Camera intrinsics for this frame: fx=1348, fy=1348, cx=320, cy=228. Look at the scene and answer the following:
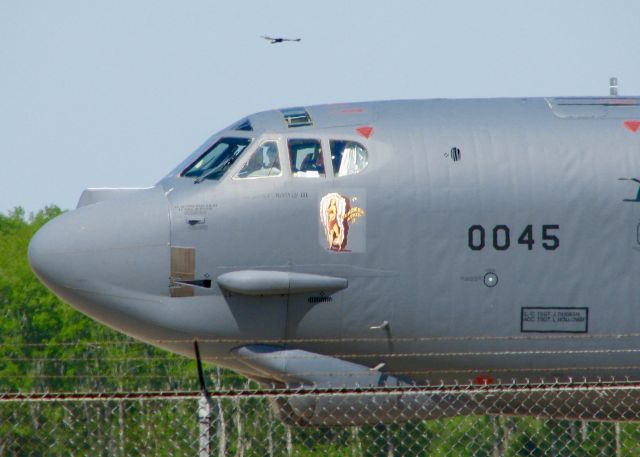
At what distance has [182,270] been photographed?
13.2 m

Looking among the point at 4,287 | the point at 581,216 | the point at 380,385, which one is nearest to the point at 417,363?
the point at 380,385

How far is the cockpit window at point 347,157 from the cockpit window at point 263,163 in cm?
57

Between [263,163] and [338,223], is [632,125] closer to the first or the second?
[338,223]

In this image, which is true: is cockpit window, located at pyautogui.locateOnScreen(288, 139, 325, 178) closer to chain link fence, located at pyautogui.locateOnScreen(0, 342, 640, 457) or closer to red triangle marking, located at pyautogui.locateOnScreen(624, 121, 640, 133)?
chain link fence, located at pyautogui.locateOnScreen(0, 342, 640, 457)

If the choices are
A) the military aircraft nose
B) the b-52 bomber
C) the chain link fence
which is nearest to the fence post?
the chain link fence

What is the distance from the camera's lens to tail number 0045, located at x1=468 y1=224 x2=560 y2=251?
13344mm

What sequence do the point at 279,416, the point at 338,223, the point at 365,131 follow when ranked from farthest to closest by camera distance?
the point at 279,416, the point at 365,131, the point at 338,223

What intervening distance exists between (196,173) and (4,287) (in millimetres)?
33585

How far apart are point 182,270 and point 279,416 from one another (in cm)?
183

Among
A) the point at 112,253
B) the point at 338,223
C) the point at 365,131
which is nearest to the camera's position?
the point at 112,253

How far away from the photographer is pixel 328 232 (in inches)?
524

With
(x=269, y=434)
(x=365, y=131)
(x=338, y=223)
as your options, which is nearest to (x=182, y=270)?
(x=338, y=223)

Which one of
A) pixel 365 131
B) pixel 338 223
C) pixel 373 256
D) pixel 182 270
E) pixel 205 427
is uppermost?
pixel 365 131

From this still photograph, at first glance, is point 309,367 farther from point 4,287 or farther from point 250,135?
point 4,287
